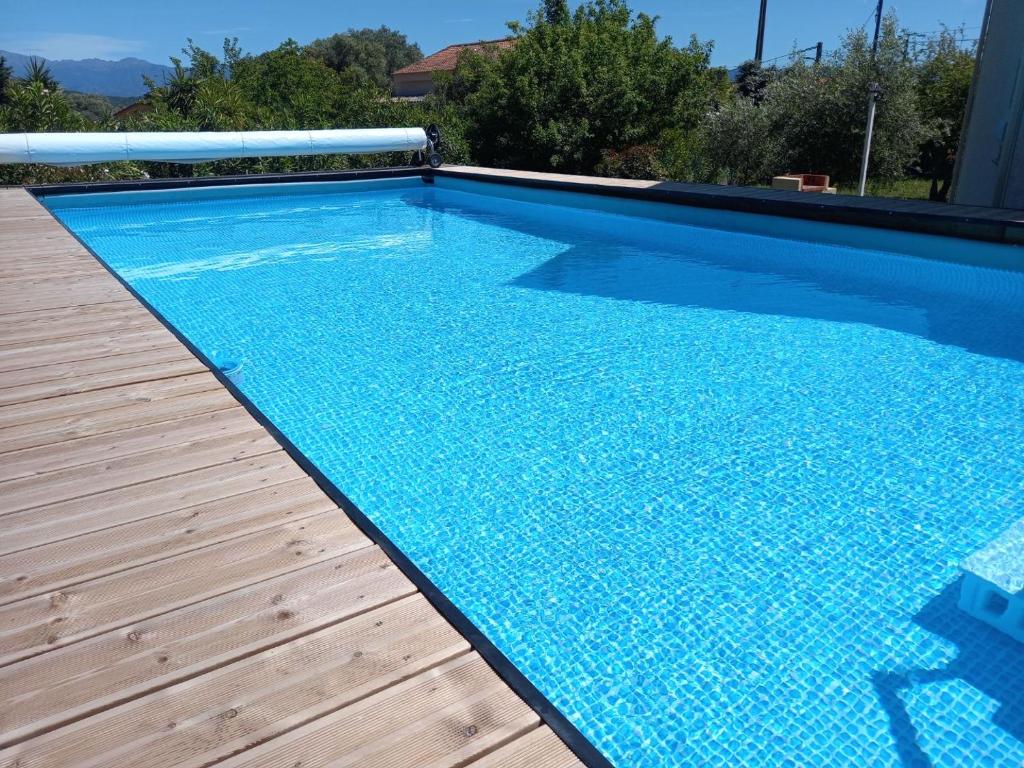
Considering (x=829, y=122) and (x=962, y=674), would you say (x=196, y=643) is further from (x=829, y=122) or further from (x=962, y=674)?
(x=829, y=122)

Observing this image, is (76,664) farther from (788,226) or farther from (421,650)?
(788,226)

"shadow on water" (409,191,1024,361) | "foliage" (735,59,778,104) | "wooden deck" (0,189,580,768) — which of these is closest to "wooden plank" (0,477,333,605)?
"wooden deck" (0,189,580,768)

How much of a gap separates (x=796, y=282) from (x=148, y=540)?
17.9ft

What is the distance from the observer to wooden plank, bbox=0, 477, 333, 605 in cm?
148

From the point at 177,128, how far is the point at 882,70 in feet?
32.9

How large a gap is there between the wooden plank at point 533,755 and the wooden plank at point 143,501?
3.41ft

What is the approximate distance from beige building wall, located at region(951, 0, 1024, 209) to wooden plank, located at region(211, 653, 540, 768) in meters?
7.75

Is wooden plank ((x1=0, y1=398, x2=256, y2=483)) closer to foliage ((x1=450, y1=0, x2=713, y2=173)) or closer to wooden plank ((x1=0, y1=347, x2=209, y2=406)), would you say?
wooden plank ((x1=0, y1=347, x2=209, y2=406))

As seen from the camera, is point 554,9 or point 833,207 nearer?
point 833,207

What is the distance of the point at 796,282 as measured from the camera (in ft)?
19.4

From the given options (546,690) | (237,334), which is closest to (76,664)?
(546,690)

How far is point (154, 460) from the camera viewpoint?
6.52 ft

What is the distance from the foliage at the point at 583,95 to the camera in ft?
41.1

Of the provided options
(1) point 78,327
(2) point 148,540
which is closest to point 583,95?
(1) point 78,327
